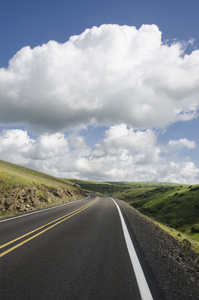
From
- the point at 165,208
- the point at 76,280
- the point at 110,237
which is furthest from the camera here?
the point at 165,208

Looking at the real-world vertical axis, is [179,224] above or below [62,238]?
below

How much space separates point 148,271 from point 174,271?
784 mm

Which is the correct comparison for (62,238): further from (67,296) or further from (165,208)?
(165,208)

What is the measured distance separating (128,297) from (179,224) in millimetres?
59518

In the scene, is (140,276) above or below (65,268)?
above

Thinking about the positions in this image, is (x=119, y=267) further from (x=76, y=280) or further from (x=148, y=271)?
(x=76, y=280)

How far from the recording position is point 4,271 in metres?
4.42

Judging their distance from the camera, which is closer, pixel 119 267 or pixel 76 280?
pixel 76 280

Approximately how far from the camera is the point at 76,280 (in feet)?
13.4

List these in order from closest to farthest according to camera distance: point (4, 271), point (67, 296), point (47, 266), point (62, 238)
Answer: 1. point (67, 296)
2. point (4, 271)
3. point (47, 266)
4. point (62, 238)

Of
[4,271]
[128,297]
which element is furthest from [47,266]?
[128,297]

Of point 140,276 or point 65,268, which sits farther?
point 65,268

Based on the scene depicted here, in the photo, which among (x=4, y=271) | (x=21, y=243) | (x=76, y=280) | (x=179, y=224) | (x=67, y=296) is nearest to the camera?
(x=67, y=296)

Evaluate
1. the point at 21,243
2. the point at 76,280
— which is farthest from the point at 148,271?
the point at 21,243
